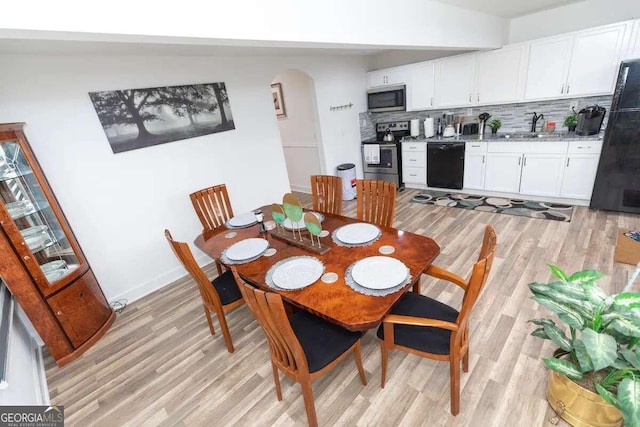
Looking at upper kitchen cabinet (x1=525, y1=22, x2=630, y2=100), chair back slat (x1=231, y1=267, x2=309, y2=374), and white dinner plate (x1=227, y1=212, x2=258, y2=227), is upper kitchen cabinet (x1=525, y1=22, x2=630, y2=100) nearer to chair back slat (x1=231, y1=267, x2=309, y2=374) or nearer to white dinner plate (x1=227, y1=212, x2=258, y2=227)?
white dinner plate (x1=227, y1=212, x2=258, y2=227)

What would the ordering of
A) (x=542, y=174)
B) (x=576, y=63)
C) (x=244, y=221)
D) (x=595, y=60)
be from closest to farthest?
(x=244, y=221) < (x=595, y=60) < (x=576, y=63) < (x=542, y=174)

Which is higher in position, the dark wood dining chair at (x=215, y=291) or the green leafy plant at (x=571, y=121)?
the green leafy plant at (x=571, y=121)

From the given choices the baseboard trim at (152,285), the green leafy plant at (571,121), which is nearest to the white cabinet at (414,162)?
the green leafy plant at (571,121)

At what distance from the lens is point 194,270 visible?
176 cm

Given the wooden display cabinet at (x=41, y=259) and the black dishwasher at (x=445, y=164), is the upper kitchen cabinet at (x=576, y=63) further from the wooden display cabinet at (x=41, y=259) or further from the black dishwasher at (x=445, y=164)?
the wooden display cabinet at (x=41, y=259)

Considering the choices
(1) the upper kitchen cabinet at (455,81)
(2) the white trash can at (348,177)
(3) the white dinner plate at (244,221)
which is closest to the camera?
(3) the white dinner plate at (244,221)

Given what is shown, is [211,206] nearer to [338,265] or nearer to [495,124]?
[338,265]

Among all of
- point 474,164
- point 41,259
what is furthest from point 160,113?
point 474,164

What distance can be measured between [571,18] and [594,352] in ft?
14.0

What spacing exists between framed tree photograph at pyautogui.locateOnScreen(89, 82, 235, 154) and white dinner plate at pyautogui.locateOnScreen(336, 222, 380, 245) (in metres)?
2.07

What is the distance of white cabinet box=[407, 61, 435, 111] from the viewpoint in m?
4.32

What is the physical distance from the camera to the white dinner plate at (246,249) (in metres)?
1.89

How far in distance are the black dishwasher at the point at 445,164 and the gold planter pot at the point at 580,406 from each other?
334 cm

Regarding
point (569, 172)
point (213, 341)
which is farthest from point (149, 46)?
point (569, 172)
